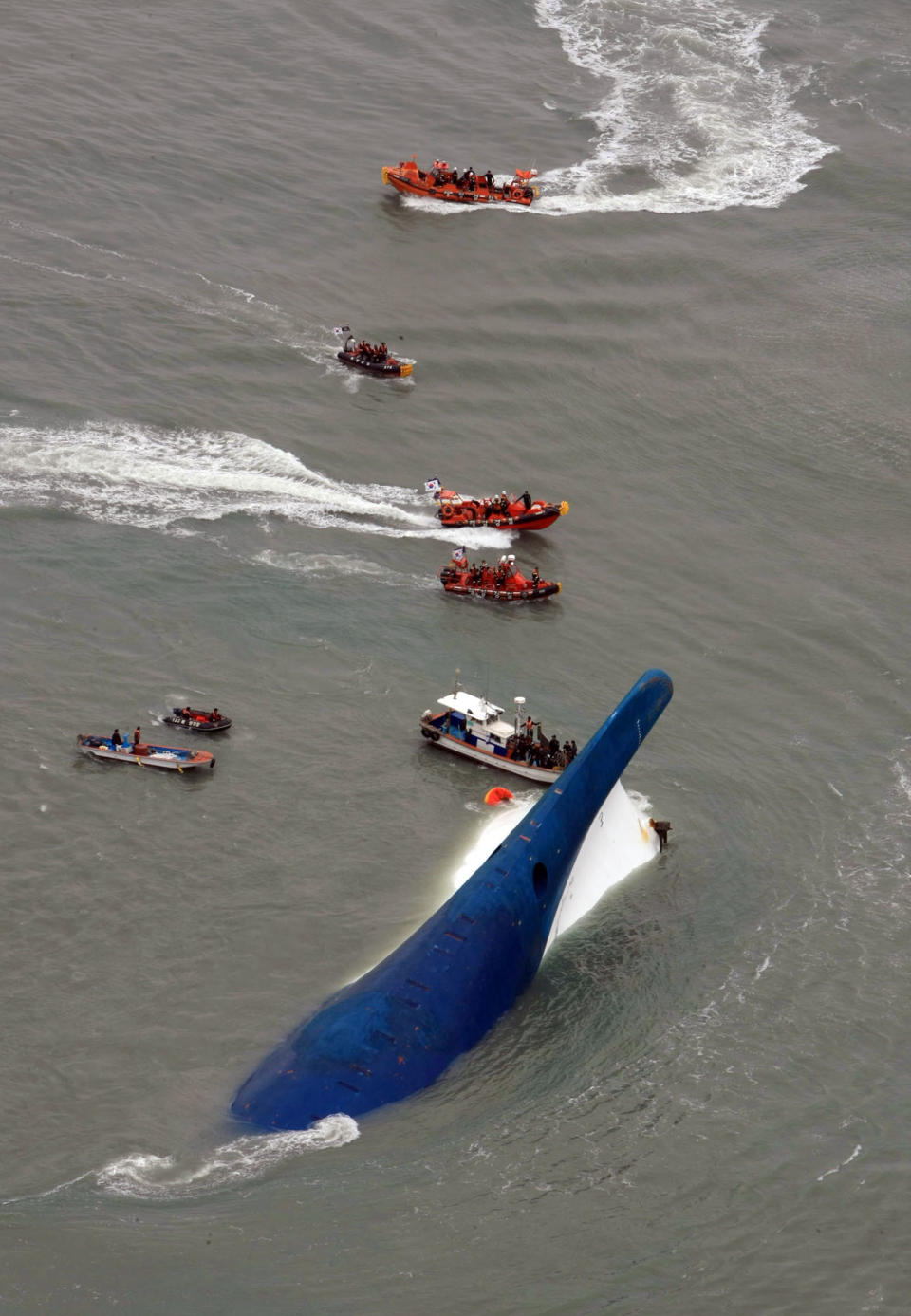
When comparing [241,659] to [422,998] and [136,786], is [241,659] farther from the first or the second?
[422,998]

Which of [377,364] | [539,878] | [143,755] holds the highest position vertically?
[377,364]

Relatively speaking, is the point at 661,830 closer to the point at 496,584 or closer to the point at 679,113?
the point at 496,584

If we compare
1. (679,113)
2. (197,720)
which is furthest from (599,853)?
(679,113)

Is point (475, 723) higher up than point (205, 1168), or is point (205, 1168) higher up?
Result: point (475, 723)

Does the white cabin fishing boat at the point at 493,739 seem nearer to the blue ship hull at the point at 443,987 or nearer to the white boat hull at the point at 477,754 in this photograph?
the white boat hull at the point at 477,754

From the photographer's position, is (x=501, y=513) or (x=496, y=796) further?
(x=501, y=513)

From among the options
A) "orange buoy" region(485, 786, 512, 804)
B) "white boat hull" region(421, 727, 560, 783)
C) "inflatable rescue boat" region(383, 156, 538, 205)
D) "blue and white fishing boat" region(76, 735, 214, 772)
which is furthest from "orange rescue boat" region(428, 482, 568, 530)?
"inflatable rescue boat" region(383, 156, 538, 205)

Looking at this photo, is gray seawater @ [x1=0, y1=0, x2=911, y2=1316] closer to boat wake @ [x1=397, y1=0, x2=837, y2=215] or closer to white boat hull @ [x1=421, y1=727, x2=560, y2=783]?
boat wake @ [x1=397, y1=0, x2=837, y2=215]
